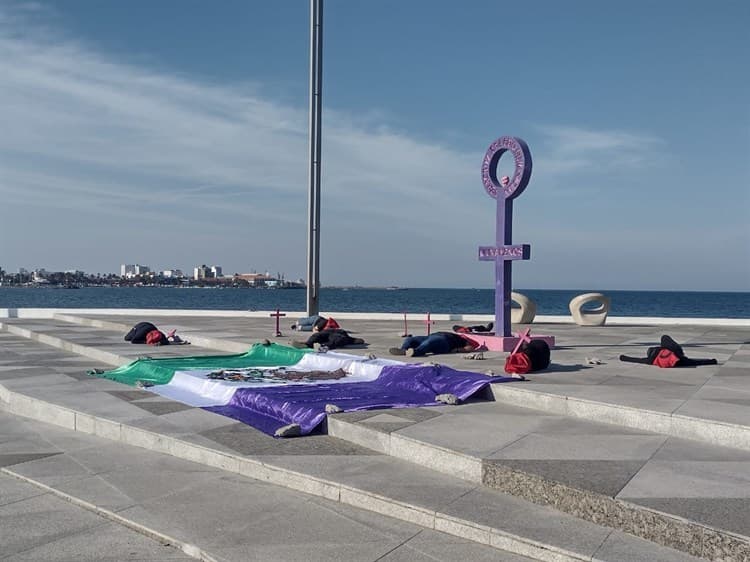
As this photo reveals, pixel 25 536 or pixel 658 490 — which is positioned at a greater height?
pixel 658 490

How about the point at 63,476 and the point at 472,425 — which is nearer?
the point at 63,476

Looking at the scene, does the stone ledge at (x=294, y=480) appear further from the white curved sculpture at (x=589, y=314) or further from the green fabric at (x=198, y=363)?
the white curved sculpture at (x=589, y=314)

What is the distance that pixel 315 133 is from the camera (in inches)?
827

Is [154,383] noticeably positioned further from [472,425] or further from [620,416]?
[620,416]

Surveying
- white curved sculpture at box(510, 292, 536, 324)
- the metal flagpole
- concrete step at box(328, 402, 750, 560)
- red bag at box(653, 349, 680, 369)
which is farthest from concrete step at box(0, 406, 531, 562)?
white curved sculpture at box(510, 292, 536, 324)

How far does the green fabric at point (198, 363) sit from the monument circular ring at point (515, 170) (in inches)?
240

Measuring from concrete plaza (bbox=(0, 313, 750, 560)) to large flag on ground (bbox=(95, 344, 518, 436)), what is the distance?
0.41 meters

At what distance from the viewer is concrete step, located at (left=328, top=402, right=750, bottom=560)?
4.51 m

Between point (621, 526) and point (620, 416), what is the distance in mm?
3113

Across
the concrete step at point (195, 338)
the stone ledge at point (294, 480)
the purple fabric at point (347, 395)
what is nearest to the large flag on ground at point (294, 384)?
the purple fabric at point (347, 395)

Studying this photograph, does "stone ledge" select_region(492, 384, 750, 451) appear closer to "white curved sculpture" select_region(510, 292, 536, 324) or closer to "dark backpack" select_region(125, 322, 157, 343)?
"dark backpack" select_region(125, 322, 157, 343)

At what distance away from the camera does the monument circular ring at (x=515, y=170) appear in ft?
49.9

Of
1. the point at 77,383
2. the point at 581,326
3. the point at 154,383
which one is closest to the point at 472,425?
the point at 154,383

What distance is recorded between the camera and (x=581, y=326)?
2397cm
